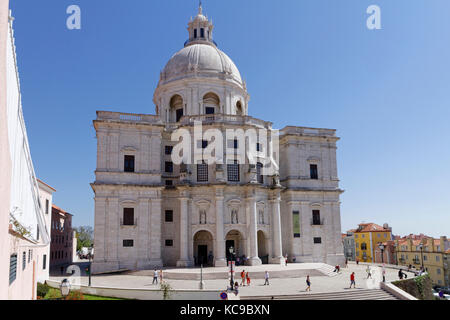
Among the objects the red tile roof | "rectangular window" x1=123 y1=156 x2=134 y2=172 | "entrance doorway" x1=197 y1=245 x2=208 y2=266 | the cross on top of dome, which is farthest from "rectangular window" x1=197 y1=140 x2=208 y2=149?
the red tile roof

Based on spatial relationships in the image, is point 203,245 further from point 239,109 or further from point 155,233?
point 239,109

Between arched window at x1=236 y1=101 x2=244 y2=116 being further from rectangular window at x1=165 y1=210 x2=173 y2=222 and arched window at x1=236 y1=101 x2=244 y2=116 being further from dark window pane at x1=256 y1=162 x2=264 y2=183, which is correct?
rectangular window at x1=165 y1=210 x2=173 y2=222

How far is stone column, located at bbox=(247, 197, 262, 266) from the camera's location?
135ft

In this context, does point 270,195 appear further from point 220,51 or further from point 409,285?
point 220,51

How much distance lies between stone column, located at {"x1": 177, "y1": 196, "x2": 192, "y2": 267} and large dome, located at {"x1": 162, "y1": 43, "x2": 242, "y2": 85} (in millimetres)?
18330

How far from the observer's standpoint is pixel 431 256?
234ft

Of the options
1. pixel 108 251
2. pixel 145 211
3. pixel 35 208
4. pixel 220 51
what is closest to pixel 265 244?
pixel 145 211

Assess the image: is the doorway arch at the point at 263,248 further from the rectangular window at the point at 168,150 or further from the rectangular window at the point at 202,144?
the rectangular window at the point at 168,150

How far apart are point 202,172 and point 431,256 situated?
53802 mm

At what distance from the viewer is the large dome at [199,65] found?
5031 centimetres

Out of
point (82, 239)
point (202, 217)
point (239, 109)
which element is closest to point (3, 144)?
point (202, 217)
